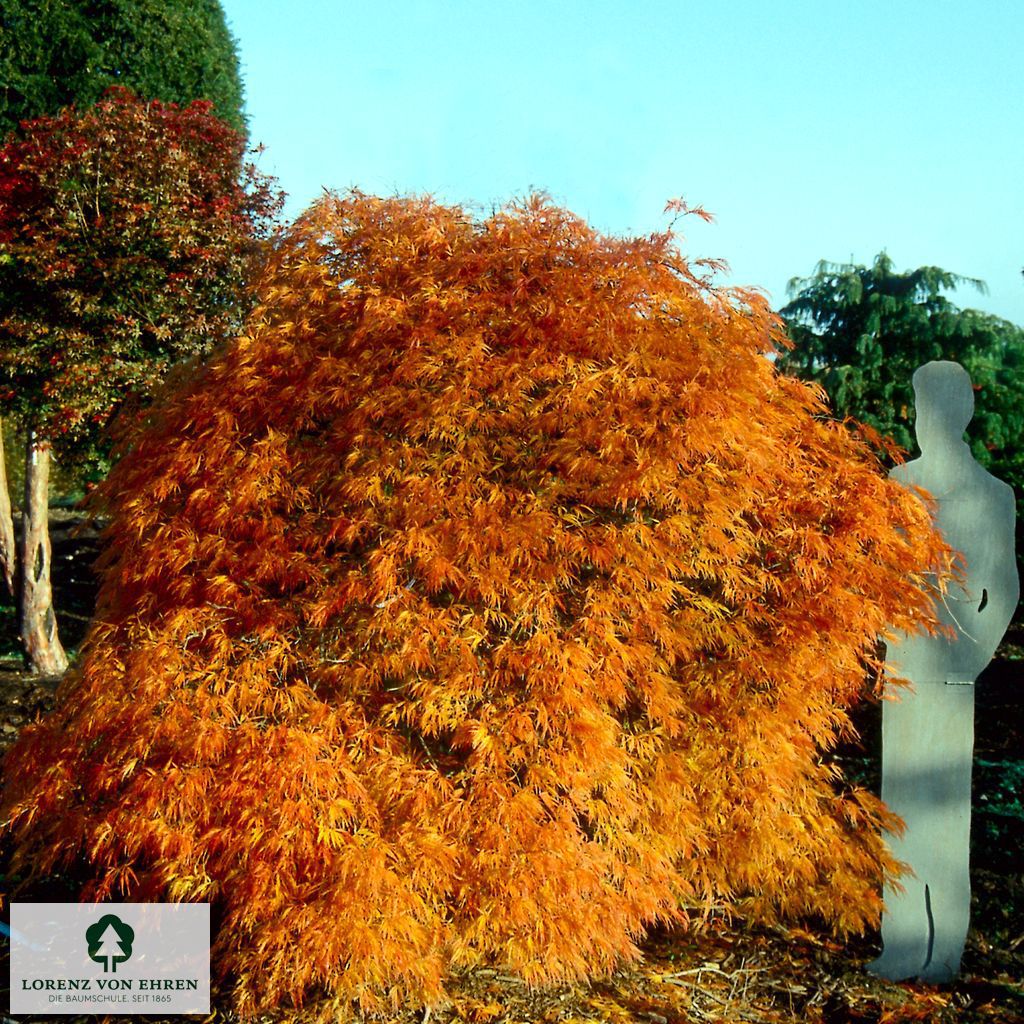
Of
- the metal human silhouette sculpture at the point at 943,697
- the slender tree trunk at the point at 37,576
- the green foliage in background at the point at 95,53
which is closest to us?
the metal human silhouette sculpture at the point at 943,697

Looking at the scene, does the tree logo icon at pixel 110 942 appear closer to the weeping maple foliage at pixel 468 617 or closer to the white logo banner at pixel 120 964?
the white logo banner at pixel 120 964

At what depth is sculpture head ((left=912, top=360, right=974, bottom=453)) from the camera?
3.58 meters

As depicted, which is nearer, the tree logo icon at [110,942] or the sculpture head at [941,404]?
the tree logo icon at [110,942]

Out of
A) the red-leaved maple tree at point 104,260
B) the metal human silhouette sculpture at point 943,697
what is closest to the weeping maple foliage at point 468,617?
the metal human silhouette sculpture at point 943,697

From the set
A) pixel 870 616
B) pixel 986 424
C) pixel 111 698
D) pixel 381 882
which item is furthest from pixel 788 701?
pixel 986 424

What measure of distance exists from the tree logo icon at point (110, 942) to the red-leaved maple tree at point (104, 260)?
14.3 ft

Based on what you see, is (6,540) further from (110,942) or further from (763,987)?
(763,987)

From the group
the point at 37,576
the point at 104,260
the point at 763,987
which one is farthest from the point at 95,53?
the point at 763,987

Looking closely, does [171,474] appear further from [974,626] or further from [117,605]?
[974,626]

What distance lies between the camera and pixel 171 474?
10.8 feet

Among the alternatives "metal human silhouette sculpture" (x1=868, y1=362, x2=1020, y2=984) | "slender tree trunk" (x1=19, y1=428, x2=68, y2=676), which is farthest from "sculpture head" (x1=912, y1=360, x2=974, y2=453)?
"slender tree trunk" (x1=19, y1=428, x2=68, y2=676)

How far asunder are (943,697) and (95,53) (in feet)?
26.3

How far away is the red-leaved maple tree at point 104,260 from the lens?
7.02 metres

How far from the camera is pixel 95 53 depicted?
8.02 metres
